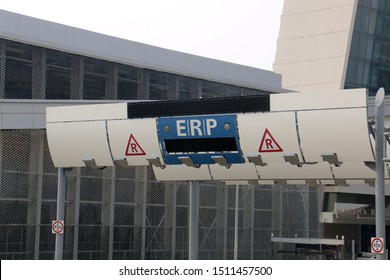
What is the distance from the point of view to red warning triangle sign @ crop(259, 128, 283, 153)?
28109 mm

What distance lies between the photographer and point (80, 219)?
37969mm

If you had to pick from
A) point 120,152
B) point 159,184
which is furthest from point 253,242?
point 120,152

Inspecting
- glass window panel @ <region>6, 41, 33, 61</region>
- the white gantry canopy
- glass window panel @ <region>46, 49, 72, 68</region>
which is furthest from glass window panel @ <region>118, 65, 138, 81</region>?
the white gantry canopy

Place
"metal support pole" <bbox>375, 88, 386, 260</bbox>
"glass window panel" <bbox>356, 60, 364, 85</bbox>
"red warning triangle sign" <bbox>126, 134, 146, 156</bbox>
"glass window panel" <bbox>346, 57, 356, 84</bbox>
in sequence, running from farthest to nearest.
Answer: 1. "glass window panel" <bbox>356, 60, 364, 85</bbox>
2. "glass window panel" <bbox>346, 57, 356, 84</bbox>
3. "red warning triangle sign" <bbox>126, 134, 146, 156</bbox>
4. "metal support pole" <bbox>375, 88, 386, 260</bbox>

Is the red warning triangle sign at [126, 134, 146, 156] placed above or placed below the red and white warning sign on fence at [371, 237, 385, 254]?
above

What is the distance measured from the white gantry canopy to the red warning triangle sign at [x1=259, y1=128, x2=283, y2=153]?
3 cm

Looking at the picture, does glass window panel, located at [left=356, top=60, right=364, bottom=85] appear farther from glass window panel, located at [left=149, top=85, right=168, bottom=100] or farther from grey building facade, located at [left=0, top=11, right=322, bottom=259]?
glass window panel, located at [left=149, top=85, right=168, bottom=100]

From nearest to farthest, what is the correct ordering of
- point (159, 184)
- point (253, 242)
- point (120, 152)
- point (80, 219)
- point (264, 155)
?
point (264, 155)
point (120, 152)
point (80, 219)
point (159, 184)
point (253, 242)

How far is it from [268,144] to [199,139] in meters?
2.42

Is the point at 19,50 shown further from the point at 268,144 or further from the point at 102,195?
the point at 268,144

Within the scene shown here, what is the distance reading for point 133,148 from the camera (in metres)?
30.6

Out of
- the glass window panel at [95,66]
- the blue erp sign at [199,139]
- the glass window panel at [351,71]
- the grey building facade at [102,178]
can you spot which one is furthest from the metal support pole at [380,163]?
the glass window panel at [351,71]

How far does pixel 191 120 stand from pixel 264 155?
105 inches
